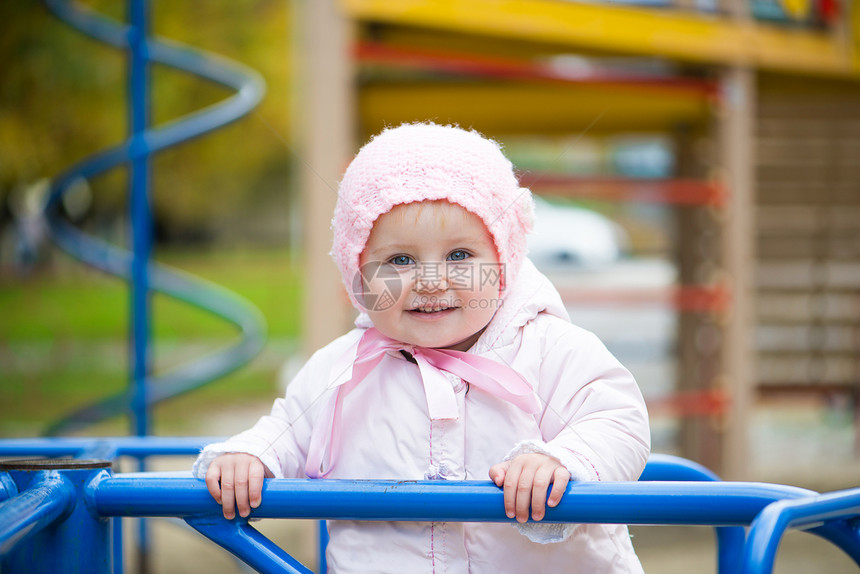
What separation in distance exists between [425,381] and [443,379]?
0.09 ft

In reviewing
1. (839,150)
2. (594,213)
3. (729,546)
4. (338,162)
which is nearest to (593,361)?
(729,546)

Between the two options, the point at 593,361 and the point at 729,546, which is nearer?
the point at 593,361

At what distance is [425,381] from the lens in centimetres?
142

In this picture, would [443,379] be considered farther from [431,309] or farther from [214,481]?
[214,481]

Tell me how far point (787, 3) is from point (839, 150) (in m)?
1.26

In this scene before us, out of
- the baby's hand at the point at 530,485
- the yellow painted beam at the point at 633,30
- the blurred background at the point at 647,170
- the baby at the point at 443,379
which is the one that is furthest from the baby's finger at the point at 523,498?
the yellow painted beam at the point at 633,30

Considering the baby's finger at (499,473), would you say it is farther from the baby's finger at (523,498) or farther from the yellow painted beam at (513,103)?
the yellow painted beam at (513,103)

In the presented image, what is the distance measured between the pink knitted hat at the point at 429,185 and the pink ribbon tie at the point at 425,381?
11cm

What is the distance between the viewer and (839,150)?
497 centimetres

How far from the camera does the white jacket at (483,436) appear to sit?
1.34 metres

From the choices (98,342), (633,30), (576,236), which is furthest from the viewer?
(98,342)

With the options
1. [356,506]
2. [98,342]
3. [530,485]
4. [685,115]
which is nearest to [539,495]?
[530,485]

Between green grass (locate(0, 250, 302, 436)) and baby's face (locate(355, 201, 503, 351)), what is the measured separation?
5017 mm

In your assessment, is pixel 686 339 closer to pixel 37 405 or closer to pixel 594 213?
pixel 594 213
